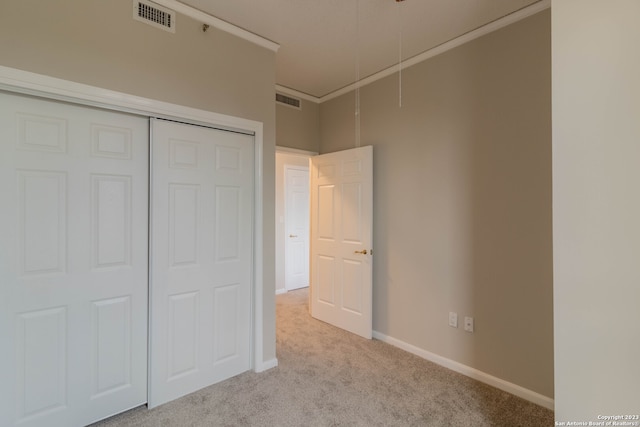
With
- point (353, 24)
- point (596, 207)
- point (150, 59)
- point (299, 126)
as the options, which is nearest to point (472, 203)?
point (596, 207)

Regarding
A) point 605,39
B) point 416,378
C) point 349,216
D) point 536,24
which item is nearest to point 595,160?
point 605,39

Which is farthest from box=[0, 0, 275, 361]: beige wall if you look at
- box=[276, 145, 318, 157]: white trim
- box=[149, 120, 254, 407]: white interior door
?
box=[276, 145, 318, 157]: white trim

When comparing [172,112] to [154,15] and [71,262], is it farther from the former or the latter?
[71,262]

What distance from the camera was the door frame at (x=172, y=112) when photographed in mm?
1651

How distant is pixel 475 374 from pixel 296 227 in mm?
3588

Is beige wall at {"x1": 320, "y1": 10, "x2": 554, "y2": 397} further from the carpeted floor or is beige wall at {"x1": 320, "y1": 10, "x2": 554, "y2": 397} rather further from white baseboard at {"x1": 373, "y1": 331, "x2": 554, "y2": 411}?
the carpeted floor

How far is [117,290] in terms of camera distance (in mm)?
1985

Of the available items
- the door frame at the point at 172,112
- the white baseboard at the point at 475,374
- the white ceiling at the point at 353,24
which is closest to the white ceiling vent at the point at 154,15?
the white ceiling at the point at 353,24

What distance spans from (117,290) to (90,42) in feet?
5.14

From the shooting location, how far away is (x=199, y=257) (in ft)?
7.54

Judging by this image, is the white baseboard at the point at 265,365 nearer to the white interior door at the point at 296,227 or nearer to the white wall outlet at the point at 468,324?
the white wall outlet at the point at 468,324

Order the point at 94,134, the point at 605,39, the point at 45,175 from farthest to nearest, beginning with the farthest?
the point at 94,134 < the point at 45,175 < the point at 605,39

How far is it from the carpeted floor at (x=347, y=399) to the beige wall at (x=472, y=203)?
0.86 ft

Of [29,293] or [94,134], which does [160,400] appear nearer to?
[29,293]
